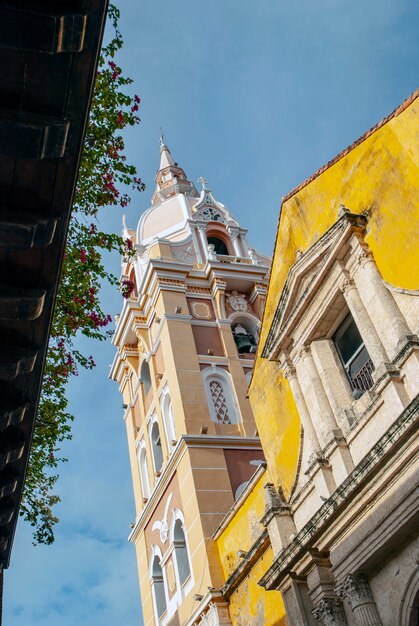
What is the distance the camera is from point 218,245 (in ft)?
77.7

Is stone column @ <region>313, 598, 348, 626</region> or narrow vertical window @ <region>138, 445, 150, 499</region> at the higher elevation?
narrow vertical window @ <region>138, 445, 150, 499</region>

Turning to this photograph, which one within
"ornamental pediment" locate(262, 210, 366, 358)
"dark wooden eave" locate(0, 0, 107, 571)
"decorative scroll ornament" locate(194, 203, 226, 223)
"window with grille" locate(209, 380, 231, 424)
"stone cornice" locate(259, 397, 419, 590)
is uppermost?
"decorative scroll ornament" locate(194, 203, 226, 223)

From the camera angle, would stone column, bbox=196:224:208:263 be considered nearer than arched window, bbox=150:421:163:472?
No

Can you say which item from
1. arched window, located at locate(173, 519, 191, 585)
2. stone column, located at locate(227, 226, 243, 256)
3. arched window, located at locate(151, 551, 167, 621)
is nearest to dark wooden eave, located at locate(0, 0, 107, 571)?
arched window, located at locate(173, 519, 191, 585)

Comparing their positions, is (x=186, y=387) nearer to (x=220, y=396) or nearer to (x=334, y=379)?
(x=220, y=396)

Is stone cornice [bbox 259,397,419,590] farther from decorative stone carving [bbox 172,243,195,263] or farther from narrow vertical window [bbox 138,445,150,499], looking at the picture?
decorative stone carving [bbox 172,243,195,263]

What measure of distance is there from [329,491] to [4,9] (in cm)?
803

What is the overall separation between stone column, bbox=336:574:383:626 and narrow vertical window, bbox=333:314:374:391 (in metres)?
2.68

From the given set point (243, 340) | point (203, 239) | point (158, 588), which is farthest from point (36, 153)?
point (203, 239)

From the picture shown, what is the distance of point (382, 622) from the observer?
8.79 metres

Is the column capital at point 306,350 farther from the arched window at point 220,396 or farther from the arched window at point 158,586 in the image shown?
the arched window at point 158,586

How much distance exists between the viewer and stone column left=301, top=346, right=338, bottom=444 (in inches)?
407

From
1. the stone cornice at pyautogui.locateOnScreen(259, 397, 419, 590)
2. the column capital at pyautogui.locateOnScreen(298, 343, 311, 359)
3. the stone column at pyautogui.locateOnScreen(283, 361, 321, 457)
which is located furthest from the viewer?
the column capital at pyautogui.locateOnScreen(298, 343, 311, 359)

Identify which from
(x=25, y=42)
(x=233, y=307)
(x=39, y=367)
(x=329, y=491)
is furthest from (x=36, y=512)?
(x=233, y=307)
